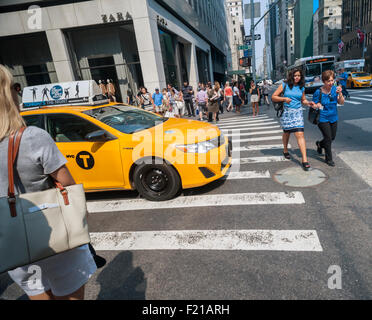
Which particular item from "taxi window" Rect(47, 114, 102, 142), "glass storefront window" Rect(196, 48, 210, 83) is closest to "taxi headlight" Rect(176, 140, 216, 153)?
"taxi window" Rect(47, 114, 102, 142)

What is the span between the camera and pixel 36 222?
1482 millimetres

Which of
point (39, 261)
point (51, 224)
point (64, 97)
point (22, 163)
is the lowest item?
point (39, 261)

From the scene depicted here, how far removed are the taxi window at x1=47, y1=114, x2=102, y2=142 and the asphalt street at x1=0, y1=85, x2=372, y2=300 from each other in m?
1.38

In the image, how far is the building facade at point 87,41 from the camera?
14570 mm

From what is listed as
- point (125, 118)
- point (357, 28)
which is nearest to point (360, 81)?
point (125, 118)

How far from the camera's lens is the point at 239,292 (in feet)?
7.95

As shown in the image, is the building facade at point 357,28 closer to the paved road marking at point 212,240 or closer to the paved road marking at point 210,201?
the paved road marking at point 210,201

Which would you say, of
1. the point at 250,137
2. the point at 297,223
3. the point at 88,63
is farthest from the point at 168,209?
the point at 88,63

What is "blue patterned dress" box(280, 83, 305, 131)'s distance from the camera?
5311 millimetres

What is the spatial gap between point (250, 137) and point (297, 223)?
18.6 feet

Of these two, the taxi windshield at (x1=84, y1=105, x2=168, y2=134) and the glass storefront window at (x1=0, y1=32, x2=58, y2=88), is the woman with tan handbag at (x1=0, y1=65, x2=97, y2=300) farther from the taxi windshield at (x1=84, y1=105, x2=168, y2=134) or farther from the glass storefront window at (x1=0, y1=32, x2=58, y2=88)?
the glass storefront window at (x1=0, y1=32, x2=58, y2=88)

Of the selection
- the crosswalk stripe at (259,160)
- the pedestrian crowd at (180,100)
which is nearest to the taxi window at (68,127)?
the crosswalk stripe at (259,160)

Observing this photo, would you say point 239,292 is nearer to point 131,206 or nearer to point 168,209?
point 168,209

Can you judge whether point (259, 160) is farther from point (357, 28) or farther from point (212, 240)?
point (357, 28)
